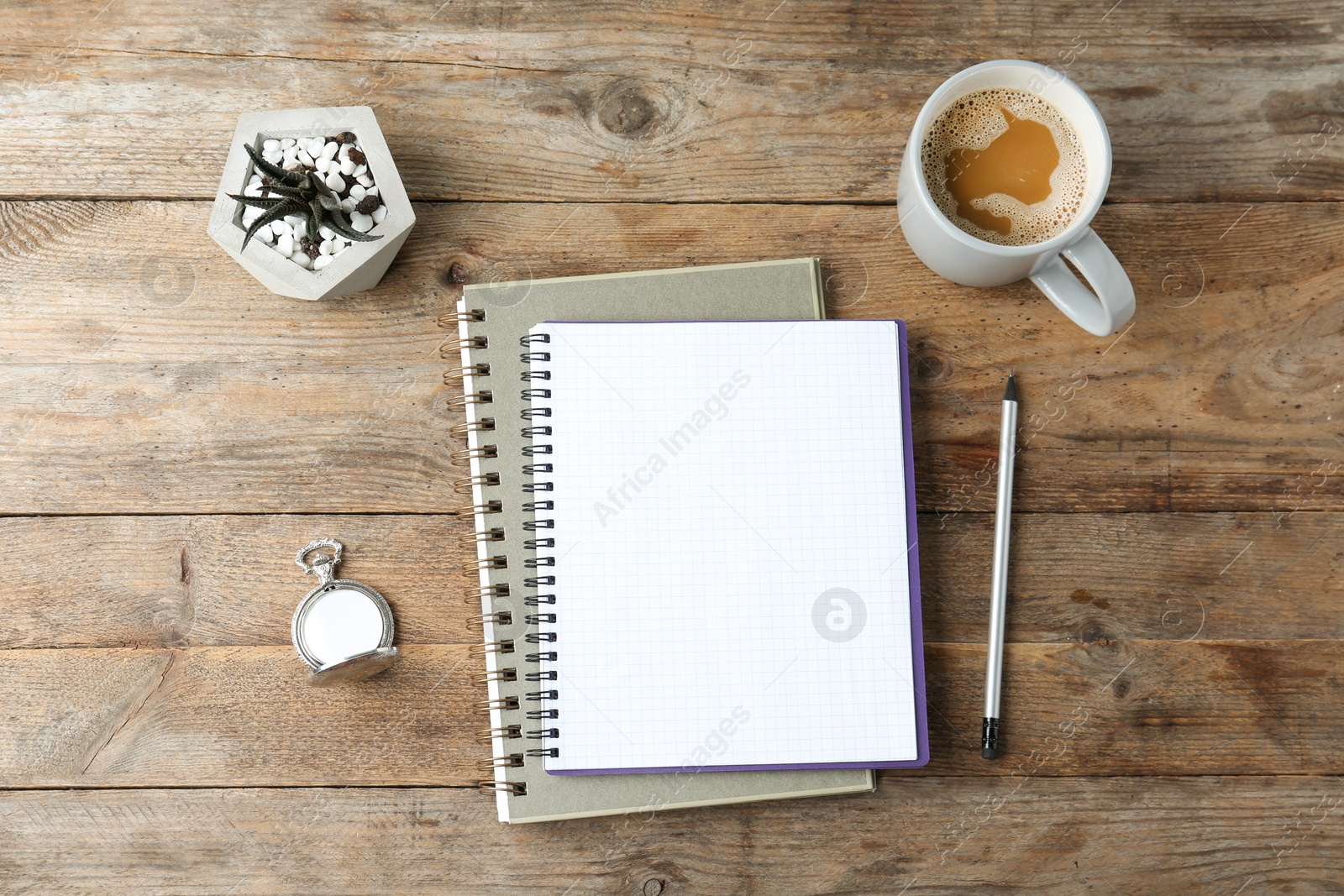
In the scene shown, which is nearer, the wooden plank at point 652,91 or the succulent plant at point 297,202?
the succulent plant at point 297,202

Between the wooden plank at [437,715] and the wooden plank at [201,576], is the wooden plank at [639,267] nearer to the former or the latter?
the wooden plank at [201,576]

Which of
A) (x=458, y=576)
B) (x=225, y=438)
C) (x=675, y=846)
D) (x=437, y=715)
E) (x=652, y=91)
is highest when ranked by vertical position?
(x=652, y=91)

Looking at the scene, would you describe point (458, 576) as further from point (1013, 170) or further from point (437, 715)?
point (1013, 170)

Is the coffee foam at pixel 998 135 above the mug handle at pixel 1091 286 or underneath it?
above

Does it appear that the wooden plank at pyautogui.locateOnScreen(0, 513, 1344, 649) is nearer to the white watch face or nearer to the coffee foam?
the white watch face

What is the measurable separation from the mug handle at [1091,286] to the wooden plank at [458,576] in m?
0.19

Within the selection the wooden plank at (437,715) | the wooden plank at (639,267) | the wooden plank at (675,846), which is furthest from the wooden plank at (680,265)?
the wooden plank at (675,846)

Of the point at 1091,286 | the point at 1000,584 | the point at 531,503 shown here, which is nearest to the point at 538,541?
the point at 531,503

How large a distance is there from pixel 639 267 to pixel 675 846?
1.70 feet

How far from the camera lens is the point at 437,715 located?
0.75 metres

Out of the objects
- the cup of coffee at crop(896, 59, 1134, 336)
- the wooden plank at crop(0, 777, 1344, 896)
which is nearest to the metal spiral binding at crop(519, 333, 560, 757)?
the wooden plank at crop(0, 777, 1344, 896)

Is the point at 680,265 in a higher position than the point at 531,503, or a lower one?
higher

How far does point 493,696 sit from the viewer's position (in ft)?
2.42

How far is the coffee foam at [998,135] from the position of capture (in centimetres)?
70
